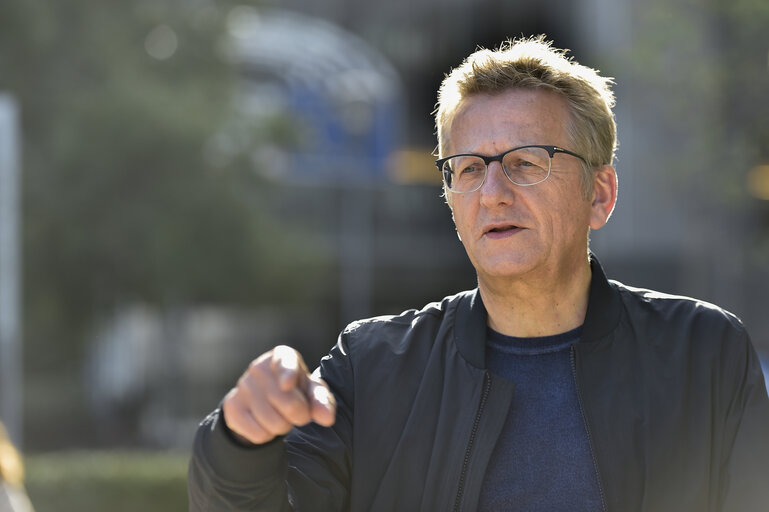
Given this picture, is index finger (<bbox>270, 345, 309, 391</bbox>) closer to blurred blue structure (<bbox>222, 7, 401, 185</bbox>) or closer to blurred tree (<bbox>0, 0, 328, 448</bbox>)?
blurred tree (<bbox>0, 0, 328, 448</bbox>)

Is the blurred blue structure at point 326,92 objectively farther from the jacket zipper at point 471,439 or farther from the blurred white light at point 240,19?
the jacket zipper at point 471,439

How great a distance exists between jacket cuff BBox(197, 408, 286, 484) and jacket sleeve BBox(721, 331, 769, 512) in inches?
35.7

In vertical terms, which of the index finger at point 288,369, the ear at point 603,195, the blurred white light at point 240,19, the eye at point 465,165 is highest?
the blurred white light at point 240,19

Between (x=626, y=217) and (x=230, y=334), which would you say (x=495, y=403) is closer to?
(x=626, y=217)

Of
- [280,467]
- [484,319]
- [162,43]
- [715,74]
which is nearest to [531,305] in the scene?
[484,319]

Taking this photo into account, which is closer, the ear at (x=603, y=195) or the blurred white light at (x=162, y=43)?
the ear at (x=603, y=195)

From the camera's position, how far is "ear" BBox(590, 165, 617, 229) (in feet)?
8.27

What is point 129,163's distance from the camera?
14.2 metres

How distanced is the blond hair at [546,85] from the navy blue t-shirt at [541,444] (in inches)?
17.6

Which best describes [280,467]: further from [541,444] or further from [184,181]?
[184,181]

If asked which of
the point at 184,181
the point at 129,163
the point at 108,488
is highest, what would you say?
the point at 129,163

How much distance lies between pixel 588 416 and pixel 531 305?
1.00 ft

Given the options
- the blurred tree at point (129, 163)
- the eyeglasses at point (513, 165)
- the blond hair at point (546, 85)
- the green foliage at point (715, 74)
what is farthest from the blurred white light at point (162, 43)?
the eyeglasses at point (513, 165)

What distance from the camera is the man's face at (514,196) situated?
233 centimetres
